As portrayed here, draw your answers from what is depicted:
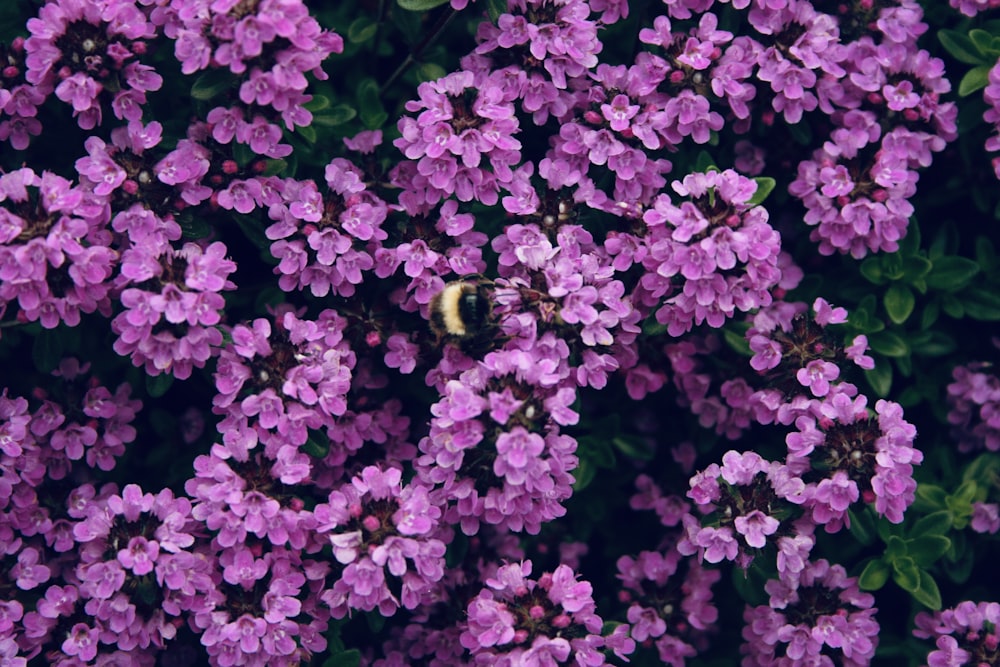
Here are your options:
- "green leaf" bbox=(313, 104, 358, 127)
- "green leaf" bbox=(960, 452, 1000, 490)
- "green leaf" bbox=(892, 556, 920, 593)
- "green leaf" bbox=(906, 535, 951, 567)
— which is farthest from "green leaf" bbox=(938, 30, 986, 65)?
"green leaf" bbox=(313, 104, 358, 127)

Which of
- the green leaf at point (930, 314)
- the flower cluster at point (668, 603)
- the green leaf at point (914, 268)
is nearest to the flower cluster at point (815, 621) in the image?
the flower cluster at point (668, 603)

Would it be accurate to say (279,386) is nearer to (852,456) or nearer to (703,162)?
(703,162)

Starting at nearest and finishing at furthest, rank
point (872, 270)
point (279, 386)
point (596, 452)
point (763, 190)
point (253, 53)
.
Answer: point (253, 53) < point (279, 386) < point (763, 190) < point (872, 270) < point (596, 452)

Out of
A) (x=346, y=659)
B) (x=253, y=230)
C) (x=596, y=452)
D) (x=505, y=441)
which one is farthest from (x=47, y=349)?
(x=596, y=452)

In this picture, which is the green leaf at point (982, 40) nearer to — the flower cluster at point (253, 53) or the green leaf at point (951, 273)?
the green leaf at point (951, 273)

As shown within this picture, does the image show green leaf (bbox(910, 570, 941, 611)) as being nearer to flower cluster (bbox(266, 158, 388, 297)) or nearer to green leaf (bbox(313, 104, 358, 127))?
flower cluster (bbox(266, 158, 388, 297))

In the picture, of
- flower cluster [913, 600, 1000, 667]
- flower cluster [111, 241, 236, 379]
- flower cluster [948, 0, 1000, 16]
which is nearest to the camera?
flower cluster [111, 241, 236, 379]

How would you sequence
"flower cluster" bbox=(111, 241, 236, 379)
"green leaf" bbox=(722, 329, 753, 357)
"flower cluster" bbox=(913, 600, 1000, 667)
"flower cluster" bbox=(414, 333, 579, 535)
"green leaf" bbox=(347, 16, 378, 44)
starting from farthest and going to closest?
"green leaf" bbox=(347, 16, 378, 44), "green leaf" bbox=(722, 329, 753, 357), "flower cluster" bbox=(913, 600, 1000, 667), "flower cluster" bbox=(111, 241, 236, 379), "flower cluster" bbox=(414, 333, 579, 535)
